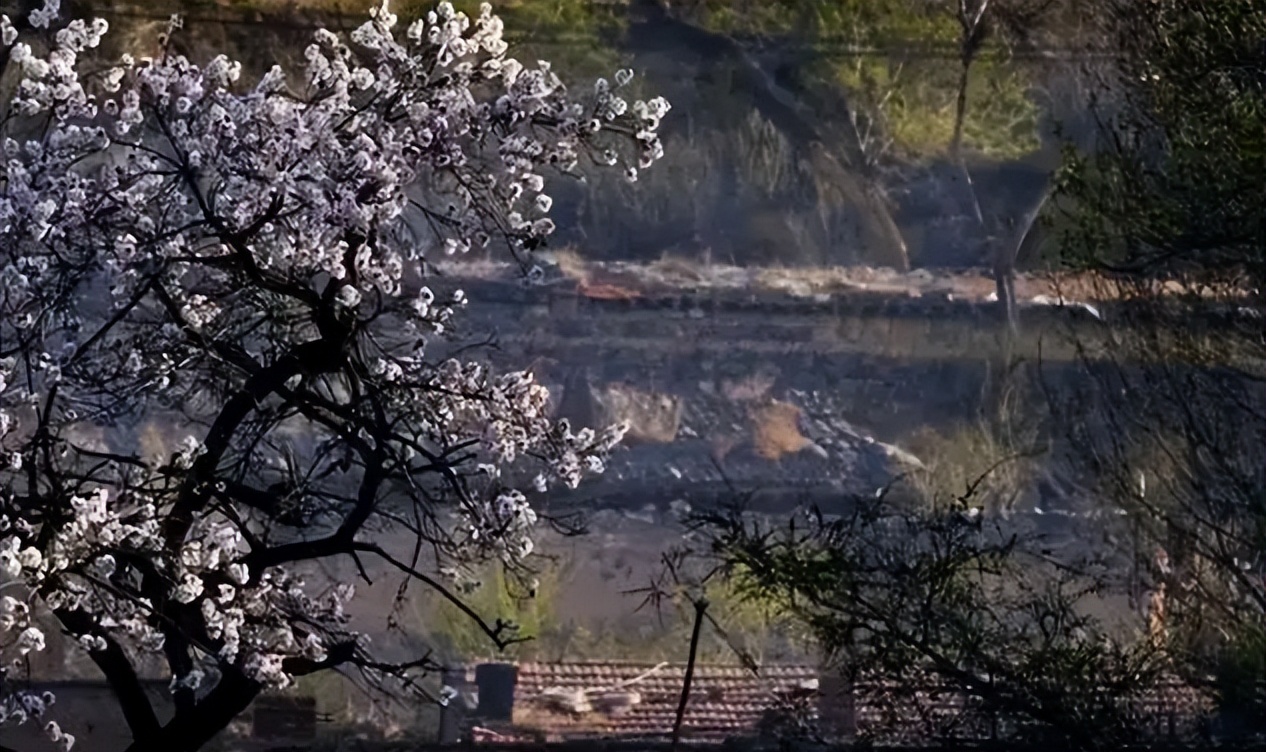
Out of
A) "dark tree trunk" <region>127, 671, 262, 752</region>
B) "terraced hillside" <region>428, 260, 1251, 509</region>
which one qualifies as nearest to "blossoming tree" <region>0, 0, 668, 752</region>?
"dark tree trunk" <region>127, 671, 262, 752</region>

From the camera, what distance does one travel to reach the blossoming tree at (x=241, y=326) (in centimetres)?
398

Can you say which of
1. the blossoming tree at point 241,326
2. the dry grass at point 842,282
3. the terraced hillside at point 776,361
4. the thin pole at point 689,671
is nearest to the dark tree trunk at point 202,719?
the blossoming tree at point 241,326

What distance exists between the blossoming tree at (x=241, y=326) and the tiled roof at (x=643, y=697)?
30.9 inches

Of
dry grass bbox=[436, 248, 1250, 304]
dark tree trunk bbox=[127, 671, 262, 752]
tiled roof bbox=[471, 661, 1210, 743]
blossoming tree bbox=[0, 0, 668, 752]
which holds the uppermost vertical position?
dry grass bbox=[436, 248, 1250, 304]

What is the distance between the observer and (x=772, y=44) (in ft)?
19.3

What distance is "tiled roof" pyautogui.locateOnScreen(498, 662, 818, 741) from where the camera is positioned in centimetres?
560

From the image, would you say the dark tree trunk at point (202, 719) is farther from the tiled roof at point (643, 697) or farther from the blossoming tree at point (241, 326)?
the tiled roof at point (643, 697)

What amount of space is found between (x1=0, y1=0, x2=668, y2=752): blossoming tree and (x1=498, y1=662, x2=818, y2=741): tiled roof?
0.79 metres

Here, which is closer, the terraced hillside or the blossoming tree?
the blossoming tree

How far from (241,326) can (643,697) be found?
2013 mm

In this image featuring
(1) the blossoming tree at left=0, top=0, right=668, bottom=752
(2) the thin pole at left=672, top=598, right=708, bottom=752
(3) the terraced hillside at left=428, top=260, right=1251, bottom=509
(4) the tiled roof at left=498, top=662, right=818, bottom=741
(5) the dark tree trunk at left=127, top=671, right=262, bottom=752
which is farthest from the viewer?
(3) the terraced hillside at left=428, top=260, right=1251, bottom=509

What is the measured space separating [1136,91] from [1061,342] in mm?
938

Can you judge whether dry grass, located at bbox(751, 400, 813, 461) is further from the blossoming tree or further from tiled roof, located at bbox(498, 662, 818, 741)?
the blossoming tree

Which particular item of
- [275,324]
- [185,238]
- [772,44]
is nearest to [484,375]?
[275,324]
